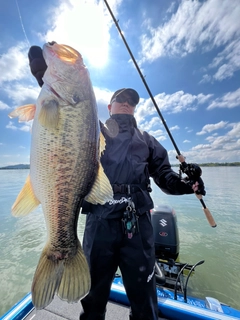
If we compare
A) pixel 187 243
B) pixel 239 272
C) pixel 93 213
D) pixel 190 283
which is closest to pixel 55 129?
pixel 93 213

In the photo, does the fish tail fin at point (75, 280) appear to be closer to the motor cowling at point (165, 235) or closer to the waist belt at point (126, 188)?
the waist belt at point (126, 188)

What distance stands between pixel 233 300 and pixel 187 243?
2.60 meters

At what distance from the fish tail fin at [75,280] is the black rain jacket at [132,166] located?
0.59 m

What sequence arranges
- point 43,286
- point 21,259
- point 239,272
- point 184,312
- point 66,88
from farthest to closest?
1. point 21,259
2. point 239,272
3. point 184,312
4. point 66,88
5. point 43,286

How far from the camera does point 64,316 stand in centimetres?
244

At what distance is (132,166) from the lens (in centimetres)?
218

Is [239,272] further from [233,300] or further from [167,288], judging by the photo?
[167,288]

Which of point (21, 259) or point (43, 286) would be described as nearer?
point (43, 286)

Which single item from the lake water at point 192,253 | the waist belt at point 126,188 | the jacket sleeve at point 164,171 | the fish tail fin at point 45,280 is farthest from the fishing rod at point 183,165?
the lake water at point 192,253

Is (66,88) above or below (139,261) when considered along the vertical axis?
above

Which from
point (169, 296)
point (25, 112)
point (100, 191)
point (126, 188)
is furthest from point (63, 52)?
point (169, 296)

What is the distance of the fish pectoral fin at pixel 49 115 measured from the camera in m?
1.35

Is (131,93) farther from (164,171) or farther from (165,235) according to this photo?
(165,235)

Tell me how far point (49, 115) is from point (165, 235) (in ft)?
10.9
